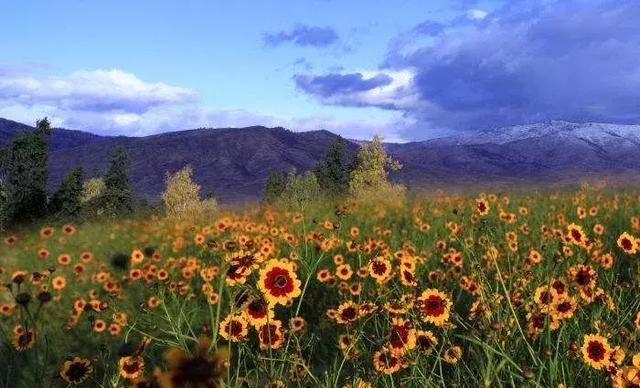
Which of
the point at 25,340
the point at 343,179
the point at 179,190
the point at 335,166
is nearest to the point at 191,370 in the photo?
the point at 25,340

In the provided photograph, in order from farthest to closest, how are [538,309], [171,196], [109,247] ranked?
[171,196], [109,247], [538,309]

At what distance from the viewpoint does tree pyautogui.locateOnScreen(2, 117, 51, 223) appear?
38438mm

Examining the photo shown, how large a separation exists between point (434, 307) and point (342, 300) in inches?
109

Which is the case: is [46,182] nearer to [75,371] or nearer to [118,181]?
[118,181]

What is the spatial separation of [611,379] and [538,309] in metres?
0.78

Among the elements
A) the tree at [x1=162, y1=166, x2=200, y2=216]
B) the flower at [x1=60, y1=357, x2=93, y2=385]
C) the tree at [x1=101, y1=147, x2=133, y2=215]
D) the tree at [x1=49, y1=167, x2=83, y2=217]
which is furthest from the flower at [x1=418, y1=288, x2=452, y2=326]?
the tree at [x1=162, y1=166, x2=200, y2=216]

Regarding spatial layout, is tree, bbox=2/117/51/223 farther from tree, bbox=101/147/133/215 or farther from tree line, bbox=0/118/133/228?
tree, bbox=101/147/133/215

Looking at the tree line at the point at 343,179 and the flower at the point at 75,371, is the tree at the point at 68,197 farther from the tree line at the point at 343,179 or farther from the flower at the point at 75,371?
the flower at the point at 75,371

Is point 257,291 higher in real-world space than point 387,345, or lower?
higher

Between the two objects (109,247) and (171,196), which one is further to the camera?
(171,196)

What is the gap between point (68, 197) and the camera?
138 ft

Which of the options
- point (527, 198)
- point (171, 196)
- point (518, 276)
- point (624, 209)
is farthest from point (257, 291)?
point (171, 196)

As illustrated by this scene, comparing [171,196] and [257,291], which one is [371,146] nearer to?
A: [171,196]

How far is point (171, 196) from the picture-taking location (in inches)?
2122
